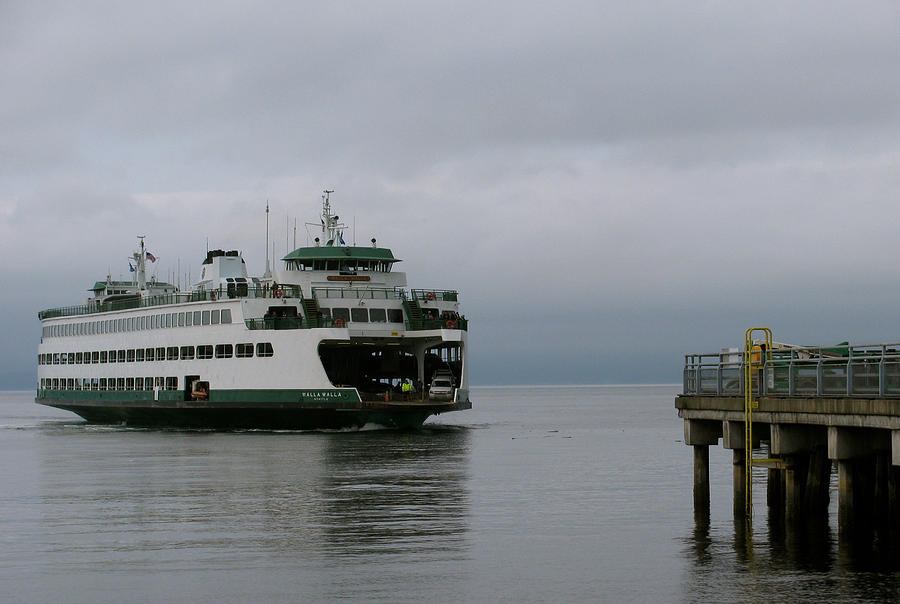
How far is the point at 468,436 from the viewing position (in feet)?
241

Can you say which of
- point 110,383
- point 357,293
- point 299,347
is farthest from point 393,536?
point 110,383

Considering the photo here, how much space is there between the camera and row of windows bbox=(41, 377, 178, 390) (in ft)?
251

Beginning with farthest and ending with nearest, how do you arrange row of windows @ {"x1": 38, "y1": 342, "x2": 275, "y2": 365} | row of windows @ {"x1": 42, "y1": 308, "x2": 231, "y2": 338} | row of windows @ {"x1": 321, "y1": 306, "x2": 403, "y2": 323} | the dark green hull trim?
row of windows @ {"x1": 42, "y1": 308, "x2": 231, "y2": 338} < row of windows @ {"x1": 38, "y1": 342, "x2": 275, "y2": 365} < row of windows @ {"x1": 321, "y1": 306, "x2": 403, "y2": 323} < the dark green hull trim

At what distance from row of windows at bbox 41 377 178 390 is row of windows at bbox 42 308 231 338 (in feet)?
10.3

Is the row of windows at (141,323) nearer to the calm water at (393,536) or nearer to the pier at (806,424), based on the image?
the calm water at (393,536)

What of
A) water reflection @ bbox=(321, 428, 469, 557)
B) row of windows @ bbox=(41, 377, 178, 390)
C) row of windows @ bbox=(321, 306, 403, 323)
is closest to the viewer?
water reflection @ bbox=(321, 428, 469, 557)

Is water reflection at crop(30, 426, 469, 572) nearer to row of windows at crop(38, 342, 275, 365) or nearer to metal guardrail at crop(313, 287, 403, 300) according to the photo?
row of windows at crop(38, 342, 275, 365)

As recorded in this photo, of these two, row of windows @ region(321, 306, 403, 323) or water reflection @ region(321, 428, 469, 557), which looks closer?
water reflection @ region(321, 428, 469, 557)

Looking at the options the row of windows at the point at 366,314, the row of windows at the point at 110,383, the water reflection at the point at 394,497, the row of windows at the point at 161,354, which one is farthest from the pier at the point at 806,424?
the row of windows at the point at 110,383

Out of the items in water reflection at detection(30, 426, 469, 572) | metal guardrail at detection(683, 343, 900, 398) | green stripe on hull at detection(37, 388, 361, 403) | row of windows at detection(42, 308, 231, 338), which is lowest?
water reflection at detection(30, 426, 469, 572)

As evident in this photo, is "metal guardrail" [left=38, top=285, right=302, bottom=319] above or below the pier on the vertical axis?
above

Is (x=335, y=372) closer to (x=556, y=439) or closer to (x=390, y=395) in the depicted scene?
(x=390, y=395)

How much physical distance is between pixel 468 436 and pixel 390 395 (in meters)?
8.15

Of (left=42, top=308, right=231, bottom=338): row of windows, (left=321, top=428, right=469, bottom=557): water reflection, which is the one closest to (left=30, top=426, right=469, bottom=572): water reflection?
(left=321, top=428, right=469, bottom=557): water reflection
